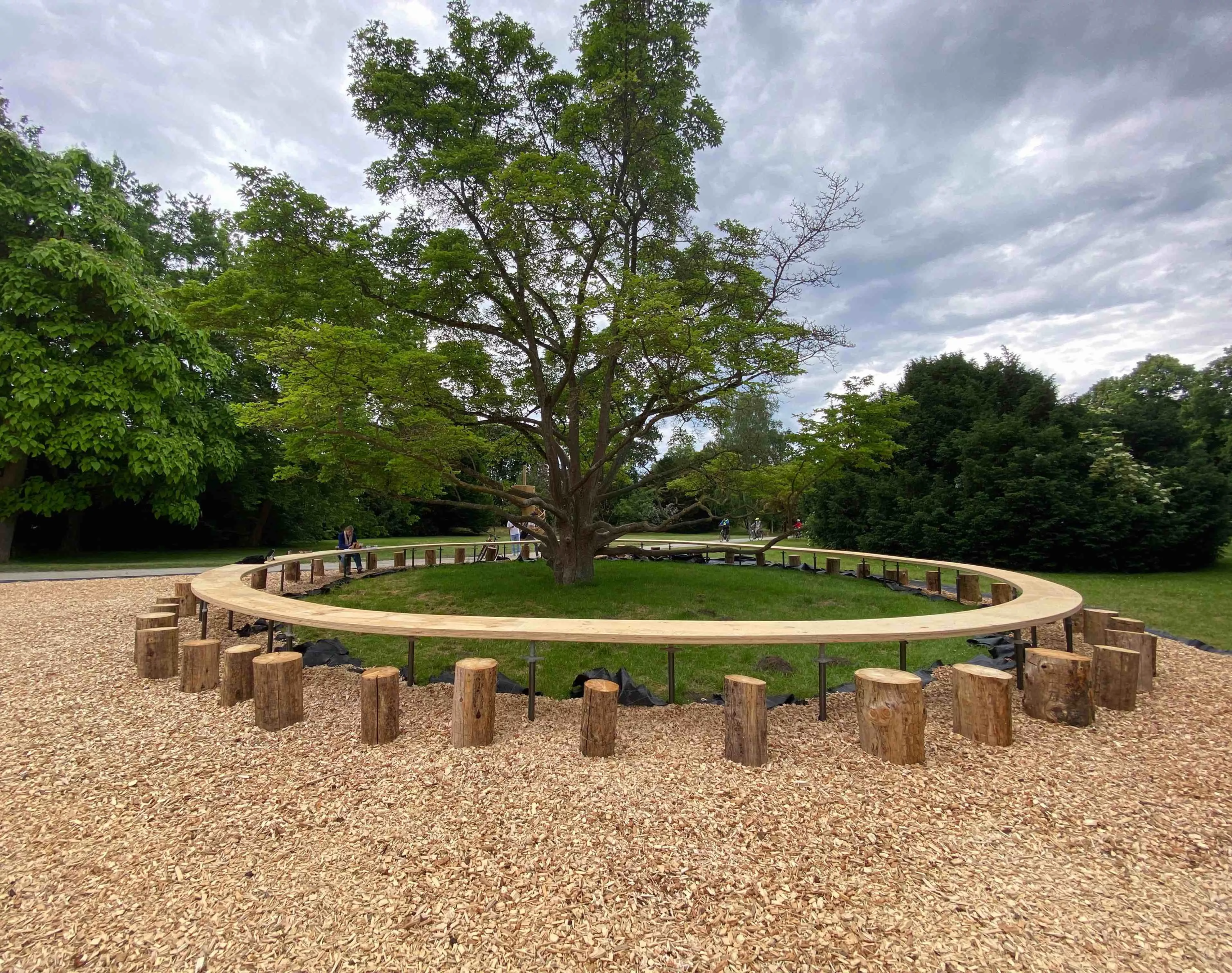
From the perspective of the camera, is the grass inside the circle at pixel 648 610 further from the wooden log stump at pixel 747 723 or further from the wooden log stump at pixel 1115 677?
the wooden log stump at pixel 1115 677

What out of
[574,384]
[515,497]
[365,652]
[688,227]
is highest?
[688,227]

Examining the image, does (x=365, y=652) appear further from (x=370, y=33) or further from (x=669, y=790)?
(x=370, y=33)

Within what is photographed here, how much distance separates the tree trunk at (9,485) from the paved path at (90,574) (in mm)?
2546

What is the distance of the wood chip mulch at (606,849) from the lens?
189 centimetres

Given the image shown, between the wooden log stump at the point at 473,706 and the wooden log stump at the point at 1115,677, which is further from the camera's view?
the wooden log stump at the point at 1115,677

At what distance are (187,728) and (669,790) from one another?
10.9ft

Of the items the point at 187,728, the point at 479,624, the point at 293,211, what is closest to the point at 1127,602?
the point at 479,624

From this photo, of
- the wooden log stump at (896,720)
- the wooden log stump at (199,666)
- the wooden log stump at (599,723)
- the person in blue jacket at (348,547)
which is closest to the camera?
the wooden log stump at (896,720)

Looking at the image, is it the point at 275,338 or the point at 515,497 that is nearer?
the point at 275,338

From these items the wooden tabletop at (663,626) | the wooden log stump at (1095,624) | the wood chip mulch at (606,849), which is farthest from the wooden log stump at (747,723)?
the wooden log stump at (1095,624)

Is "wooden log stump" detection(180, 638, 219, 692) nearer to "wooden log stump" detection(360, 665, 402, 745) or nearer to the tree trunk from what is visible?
"wooden log stump" detection(360, 665, 402, 745)

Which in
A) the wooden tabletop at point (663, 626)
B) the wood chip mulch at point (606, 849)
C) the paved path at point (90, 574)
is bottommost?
the paved path at point (90, 574)

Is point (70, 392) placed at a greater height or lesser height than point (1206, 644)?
greater

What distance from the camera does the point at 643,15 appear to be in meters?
8.09
